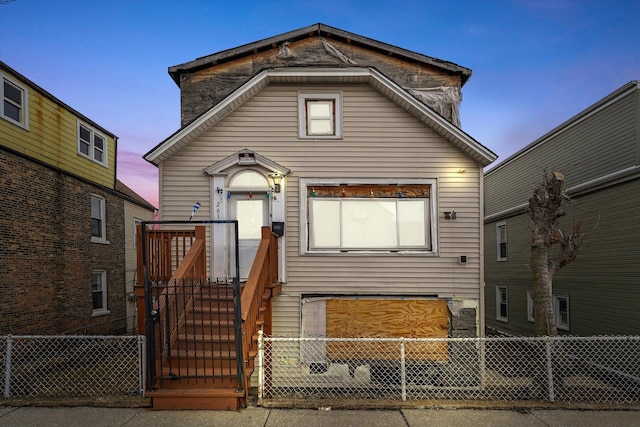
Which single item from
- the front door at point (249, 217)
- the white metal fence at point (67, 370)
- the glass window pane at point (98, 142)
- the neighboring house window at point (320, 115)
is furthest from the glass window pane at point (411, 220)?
the glass window pane at point (98, 142)

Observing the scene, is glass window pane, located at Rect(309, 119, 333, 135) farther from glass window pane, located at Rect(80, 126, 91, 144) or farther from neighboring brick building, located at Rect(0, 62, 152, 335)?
glass window pane, located at Rect(80, 126, 91, 144)

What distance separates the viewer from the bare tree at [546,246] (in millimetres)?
7398

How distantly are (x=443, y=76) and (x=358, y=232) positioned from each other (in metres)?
5.29

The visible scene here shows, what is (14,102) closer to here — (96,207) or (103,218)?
(96,207)

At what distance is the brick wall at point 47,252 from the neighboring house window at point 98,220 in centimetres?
24

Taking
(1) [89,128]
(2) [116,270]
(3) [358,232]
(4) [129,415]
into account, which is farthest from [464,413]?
(1) [89,128]

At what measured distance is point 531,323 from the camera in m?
14.4

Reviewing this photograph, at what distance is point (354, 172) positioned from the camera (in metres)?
9.00

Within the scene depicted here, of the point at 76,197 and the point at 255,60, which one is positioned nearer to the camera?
the point at 255,60

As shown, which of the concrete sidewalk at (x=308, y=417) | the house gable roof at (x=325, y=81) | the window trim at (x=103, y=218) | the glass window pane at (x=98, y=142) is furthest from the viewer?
the glass window pane at (x=98, y=142)

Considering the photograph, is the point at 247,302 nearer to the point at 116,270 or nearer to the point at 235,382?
the point at 235,382

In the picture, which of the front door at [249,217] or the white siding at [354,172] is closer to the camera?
the white siding at [354,172]

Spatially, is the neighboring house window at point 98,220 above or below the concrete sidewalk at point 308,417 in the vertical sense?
above

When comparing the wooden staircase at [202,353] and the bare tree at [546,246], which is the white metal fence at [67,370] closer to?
the wooden staircase at [202,353]
